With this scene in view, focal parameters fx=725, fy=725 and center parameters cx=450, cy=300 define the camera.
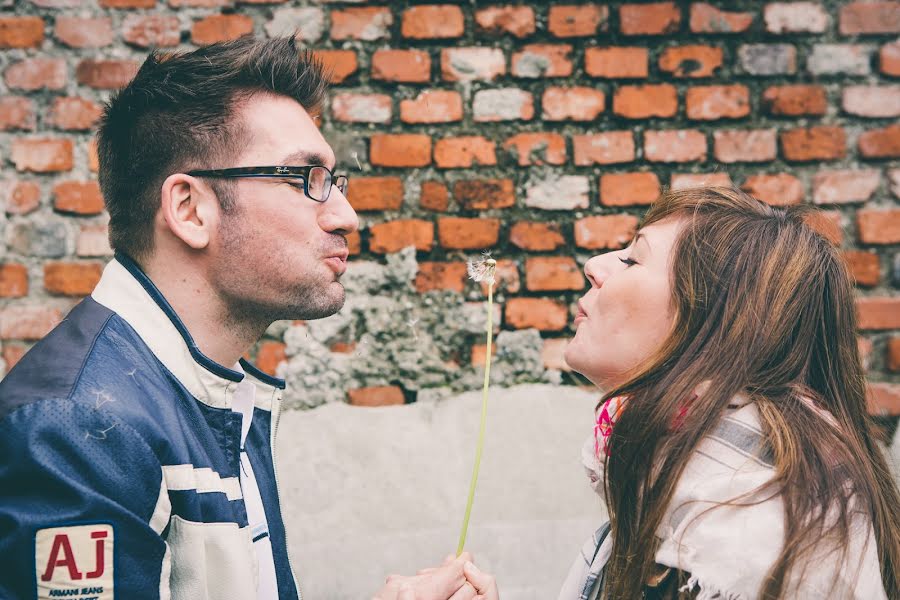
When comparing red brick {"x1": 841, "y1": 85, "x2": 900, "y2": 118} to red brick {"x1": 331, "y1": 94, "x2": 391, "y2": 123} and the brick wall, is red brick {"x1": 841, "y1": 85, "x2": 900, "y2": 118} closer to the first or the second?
the brick wall

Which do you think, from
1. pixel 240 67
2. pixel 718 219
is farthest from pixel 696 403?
pixel 240 67

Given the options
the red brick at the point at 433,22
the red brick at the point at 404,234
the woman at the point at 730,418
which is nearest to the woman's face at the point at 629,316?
the woman at the point at 730,418

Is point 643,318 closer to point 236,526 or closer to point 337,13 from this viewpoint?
point 236,526

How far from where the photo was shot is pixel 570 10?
224 centimetres

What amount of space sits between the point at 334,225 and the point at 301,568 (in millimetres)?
1042

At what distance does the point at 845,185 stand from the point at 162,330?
2.02 m

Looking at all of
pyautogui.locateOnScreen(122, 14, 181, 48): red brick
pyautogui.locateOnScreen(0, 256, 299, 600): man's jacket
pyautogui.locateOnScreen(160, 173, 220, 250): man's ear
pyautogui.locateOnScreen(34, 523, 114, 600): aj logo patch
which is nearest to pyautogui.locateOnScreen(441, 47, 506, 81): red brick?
pyautogui.locateOnScreen(122, 14, 181, 48): red brick

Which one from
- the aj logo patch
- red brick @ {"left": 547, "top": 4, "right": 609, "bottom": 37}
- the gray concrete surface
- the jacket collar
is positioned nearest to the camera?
the aj logo patch

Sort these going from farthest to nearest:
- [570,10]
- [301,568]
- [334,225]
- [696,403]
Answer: [570,10] → [301,568] → [334,225] → [696,403]

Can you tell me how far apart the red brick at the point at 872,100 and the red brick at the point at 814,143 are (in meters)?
0.08

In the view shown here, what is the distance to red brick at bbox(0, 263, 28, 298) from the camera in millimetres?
2186

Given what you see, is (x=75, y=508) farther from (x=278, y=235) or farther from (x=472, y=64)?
(x=472, y=64)

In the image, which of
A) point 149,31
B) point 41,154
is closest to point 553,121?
point 149,31

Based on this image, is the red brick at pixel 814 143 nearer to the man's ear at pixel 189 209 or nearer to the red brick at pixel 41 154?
the man's ear at pixel 189 209
